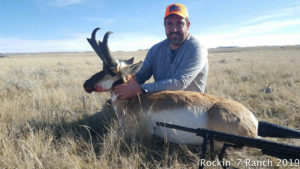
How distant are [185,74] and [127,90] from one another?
1.14 meters

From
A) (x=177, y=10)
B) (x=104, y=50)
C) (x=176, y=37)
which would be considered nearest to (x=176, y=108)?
(x=104, y=50)

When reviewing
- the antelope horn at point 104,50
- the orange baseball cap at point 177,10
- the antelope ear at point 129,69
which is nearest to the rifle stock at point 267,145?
the antelope ear at point 129,69

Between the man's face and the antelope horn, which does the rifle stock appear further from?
the man's face

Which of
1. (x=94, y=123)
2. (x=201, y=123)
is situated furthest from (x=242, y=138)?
(x=94, y=123)

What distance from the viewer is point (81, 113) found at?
476 centimetres

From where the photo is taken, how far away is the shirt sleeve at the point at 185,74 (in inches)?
147

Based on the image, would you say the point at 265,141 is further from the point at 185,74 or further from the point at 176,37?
the point at 176,37

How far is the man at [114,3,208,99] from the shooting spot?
3713mm

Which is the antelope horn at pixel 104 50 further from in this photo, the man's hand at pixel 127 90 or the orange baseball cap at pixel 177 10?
the orange baseball cap at pixel 177 10

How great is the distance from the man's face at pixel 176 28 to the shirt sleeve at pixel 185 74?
441mm

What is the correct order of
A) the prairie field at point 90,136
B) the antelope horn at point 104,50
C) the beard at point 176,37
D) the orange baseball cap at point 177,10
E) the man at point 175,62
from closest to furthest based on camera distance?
the prairie field at point 90,136 < the antelope horn at point 104,50 < the man at point 175,62 < the orange baseball cap at point 177,10 < the beard at point 176,37

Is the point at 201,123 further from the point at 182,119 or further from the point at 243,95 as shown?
the point at 243,95

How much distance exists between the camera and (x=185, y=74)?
12.6 ft

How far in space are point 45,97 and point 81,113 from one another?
150 centimetres
